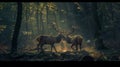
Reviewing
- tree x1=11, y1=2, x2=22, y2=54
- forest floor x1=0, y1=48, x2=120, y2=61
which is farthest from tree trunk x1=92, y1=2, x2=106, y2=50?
tree x1=11, y1=2, x2=22, y2=54

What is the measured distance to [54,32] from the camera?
39.5ft

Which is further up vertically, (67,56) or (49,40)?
(49,40)

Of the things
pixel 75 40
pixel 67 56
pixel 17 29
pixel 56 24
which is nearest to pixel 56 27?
pixel 56 24

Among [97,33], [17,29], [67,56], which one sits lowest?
[67,56]

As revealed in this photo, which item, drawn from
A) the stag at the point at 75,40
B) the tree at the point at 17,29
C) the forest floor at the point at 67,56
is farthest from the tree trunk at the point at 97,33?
the tree at the point at 17,29

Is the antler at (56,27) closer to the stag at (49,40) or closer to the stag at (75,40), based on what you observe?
the stag at (49,40)

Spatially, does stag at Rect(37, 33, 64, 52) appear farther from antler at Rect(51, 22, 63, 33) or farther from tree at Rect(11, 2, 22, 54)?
tree at Rect(11, 2, 22, 54)

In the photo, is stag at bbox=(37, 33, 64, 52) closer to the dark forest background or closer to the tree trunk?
the dark forest background

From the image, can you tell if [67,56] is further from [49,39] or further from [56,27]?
[56,27]

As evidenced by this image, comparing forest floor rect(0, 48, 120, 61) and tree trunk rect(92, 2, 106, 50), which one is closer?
forest floor rect(0, 48, 120, 61)

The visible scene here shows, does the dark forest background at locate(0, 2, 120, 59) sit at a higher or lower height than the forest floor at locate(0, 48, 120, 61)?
higher

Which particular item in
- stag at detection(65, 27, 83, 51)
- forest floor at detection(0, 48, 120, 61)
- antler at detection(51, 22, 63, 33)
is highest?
antler at detection(51, 22, 63, 33)
